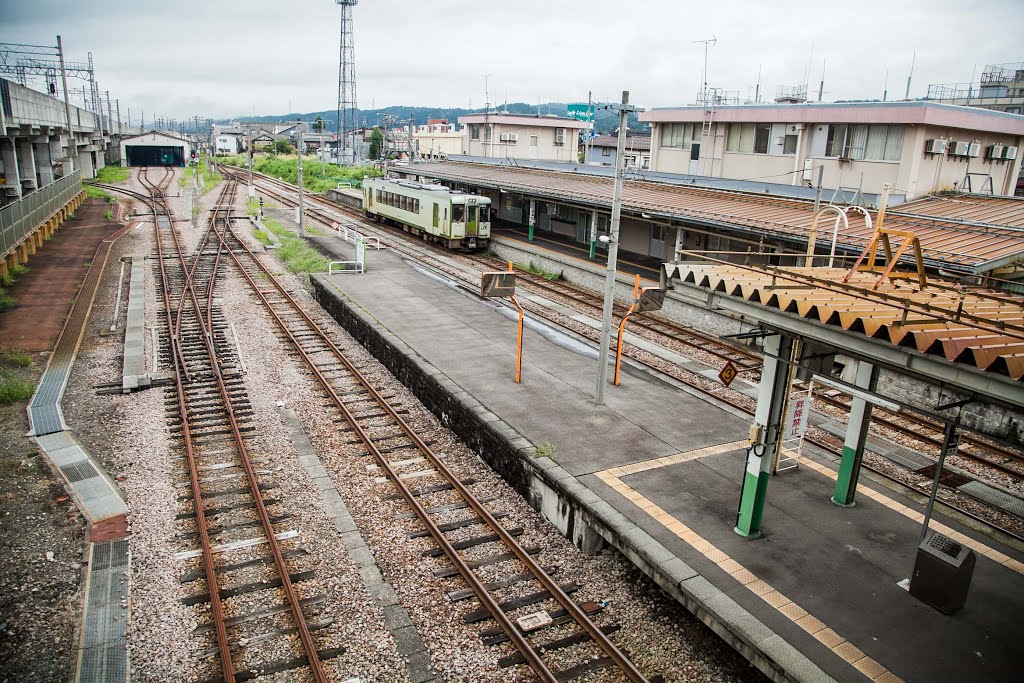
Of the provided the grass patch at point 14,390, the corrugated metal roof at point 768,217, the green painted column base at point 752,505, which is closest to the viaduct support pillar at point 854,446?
the green painted column base at point 752,505

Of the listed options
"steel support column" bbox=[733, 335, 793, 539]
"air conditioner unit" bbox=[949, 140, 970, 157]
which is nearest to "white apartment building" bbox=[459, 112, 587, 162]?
"air conditioner unit" bbox=[949, 140, 970, 157]

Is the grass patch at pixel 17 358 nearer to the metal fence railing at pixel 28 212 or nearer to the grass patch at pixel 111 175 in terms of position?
the metal fence railing at pixel 28 212

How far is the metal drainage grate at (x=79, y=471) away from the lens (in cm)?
950

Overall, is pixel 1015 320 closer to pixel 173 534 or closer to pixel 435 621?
pixel 435 621

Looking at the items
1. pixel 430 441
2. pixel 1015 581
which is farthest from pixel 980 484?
pixel 430 441

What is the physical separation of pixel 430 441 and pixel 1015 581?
7.86 meters

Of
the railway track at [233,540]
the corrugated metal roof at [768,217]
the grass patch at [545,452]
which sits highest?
the corrugated metal roof at [768,217]

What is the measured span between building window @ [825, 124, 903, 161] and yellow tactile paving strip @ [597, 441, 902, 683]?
547 inches

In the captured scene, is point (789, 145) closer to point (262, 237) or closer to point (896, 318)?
point (896, 318)

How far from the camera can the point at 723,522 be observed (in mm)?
7957

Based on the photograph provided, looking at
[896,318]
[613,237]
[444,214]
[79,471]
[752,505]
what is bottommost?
[79,471]

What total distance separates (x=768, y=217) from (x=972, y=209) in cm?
500

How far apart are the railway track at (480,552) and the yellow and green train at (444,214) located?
14976 mm


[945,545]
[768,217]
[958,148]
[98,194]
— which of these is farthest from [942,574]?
[98,194]
